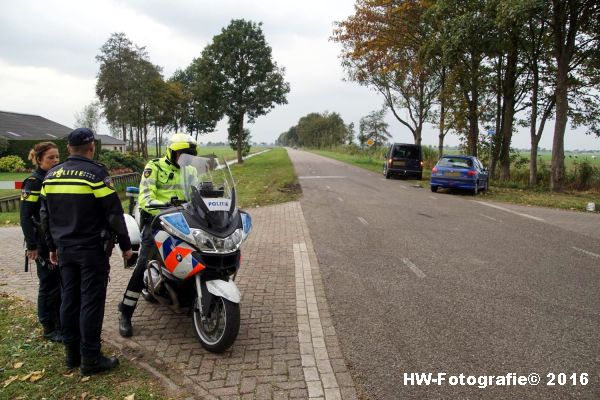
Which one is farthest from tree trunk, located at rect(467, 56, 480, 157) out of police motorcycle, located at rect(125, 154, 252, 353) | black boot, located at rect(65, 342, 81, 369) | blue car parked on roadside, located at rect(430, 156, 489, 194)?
black boot, located at rect(65, 342, 81, 369)

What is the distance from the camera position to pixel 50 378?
3600 mm

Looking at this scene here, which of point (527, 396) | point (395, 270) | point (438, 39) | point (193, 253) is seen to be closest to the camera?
point (527, 396)

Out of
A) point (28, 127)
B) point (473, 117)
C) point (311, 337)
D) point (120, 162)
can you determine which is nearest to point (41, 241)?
point (311, 337)

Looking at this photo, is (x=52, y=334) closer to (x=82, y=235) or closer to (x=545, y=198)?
(x=82, y=235)

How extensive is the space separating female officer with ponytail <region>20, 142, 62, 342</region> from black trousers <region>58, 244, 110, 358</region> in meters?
0.66

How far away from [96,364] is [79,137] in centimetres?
185

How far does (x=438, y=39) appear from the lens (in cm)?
2005

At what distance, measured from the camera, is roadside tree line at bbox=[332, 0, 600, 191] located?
686 inches

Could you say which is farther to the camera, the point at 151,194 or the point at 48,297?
the point at 151,194

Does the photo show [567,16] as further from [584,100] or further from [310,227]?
[310,227]

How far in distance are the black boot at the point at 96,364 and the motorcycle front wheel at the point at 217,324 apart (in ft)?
2.46

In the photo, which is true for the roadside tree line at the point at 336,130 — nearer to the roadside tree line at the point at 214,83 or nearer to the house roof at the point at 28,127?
the roadside tree line at the point at 214,83

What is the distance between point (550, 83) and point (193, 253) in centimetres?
2432

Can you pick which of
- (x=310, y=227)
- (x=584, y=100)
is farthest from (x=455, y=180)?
(x=584, y=100)
